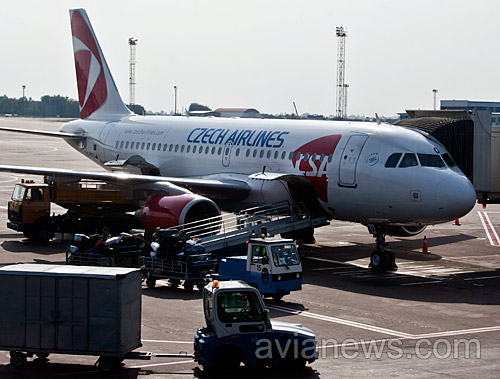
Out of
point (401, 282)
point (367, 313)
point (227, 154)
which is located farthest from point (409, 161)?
point (227, 154)

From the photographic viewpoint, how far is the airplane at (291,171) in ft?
103

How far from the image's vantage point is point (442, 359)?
19266 millimetres

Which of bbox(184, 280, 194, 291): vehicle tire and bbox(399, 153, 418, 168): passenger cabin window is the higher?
bbox(399, 153, 418, 168): passenger cabin window

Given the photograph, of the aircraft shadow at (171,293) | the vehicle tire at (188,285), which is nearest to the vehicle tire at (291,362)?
the aircraft shadow at (171,293)

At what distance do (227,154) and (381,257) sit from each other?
941cm

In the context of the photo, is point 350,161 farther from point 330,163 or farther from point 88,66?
point 88,66

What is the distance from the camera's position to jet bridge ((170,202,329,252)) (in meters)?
32.1

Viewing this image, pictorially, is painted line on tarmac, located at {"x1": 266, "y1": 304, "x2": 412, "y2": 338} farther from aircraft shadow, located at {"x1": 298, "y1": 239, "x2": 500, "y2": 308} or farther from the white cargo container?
the white cargo container

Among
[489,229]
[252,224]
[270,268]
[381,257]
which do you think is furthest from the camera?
[489,229]

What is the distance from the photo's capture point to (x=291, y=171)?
35.2m

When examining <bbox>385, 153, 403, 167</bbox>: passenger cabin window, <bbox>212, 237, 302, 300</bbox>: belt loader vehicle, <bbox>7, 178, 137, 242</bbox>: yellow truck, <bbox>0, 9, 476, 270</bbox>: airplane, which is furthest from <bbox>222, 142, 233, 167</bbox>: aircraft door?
<bbox>212, 237, 302, 300</bbox>: belt loader vehicle

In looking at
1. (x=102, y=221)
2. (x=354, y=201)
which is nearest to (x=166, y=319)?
(x=354, y=201)

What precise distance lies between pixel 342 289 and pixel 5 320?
1307 cm

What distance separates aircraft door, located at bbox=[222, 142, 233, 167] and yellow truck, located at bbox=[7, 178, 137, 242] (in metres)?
4.57
